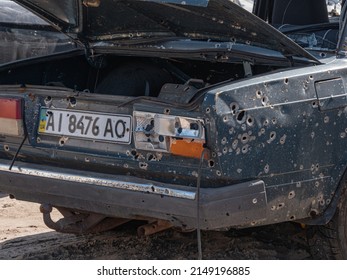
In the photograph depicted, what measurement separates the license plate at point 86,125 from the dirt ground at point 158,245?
101 centimetres

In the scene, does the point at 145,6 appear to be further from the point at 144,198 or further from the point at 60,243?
the point at 60,243

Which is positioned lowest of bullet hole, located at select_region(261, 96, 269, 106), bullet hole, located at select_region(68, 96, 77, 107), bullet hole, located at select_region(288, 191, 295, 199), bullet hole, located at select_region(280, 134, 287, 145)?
bullet hole, located at select_region(288, 191, 295, 199)

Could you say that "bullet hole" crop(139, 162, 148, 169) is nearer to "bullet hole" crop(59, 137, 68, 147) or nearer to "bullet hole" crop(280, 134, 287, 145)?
"bullet hole" crop(59, 137, 68, 147)

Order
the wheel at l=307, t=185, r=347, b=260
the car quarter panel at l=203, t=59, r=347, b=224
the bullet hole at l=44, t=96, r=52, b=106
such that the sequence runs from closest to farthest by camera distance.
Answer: the car quarter panel at l=203, t=59, r=347, b=224, the wheel at l=307, t=185, r=347, b=260, the bullet hole at l=44, t=96, r=52, b=106

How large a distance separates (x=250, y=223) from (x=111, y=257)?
131cm

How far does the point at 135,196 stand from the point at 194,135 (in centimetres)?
46

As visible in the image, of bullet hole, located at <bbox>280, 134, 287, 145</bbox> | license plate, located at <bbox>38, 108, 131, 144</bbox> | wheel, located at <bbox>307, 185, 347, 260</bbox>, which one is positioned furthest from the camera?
wheel, located at <bbox>307, 185, 347, 260</bbox>

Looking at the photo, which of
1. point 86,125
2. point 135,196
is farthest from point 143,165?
point 86,125

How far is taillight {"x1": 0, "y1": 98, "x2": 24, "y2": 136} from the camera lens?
4133mm

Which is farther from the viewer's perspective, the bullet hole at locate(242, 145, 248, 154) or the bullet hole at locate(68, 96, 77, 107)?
the bullet hole at locate(68, 96, 77, 107)

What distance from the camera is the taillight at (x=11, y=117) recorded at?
4.13 meters

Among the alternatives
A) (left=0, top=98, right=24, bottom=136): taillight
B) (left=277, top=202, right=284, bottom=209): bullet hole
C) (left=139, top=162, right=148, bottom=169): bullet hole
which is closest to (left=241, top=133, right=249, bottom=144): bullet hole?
(left=277, top=202, right=284, bottom=209): bullet hole

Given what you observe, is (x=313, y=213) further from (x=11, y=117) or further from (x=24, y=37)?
(x=24, y=37)

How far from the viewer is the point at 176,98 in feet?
12.5
